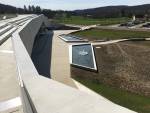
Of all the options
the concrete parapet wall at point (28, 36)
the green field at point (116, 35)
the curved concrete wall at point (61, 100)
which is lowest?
the green field at point (116, 35)

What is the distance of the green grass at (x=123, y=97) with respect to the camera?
20031 millimetres

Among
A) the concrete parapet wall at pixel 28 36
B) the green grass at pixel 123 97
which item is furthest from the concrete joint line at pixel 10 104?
the concrete parapet wall at pixel 28 36

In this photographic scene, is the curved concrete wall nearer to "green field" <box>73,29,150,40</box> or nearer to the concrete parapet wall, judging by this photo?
the concrete parapet wall

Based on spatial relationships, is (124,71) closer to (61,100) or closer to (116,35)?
(61,100)

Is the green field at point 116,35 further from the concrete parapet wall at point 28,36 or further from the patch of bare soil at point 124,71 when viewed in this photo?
the concrete parapet wall at point 28,36

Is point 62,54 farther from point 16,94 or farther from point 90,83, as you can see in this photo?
point 16,94

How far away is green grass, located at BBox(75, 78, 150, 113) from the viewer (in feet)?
65.7

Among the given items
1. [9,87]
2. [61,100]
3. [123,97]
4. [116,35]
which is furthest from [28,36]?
[116,35]

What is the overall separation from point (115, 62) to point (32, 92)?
26567mm

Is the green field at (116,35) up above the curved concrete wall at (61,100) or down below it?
below

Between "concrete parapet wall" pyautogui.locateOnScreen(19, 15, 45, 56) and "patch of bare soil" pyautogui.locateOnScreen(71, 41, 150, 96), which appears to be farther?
"concrete parapet wall" pyautogui.locateOnScreen(19, 15, 45, 56)

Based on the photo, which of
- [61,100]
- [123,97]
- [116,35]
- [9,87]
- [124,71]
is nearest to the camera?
[61,100]

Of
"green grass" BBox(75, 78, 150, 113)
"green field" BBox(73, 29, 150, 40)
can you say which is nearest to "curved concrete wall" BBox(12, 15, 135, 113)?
"green grass" BBox(75, 78, 150, 113)

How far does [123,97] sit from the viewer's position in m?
22.2
